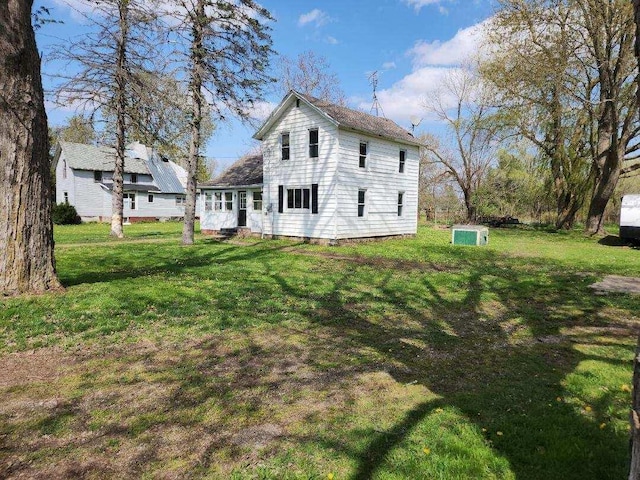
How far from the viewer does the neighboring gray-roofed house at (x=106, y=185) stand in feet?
119

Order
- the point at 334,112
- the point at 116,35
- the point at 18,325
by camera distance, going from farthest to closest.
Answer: the point at 334,112 → the point at 116,35 → the point at 18,325

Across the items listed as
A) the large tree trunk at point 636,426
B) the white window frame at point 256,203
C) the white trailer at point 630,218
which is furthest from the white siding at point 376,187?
the large tree trunk at point 636,426

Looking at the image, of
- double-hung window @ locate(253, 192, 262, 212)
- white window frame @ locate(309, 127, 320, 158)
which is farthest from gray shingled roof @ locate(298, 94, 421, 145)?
double-hung window @ locate(253, 192, 262, 212)

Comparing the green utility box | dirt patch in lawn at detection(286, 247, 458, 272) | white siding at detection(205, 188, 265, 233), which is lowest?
dirt patch in lawn at detection(286, 247, 458, 272)

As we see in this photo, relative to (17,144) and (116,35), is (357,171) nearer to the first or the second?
(116,35)

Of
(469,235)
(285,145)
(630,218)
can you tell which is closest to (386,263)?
(469,235)

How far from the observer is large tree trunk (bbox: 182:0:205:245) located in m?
15.2

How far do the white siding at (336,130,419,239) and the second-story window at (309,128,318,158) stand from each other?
4.86ft

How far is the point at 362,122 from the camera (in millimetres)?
20188

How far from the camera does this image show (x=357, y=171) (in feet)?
62.6

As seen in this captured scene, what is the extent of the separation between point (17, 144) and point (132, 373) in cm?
501

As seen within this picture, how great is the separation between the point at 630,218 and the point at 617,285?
11719 mm

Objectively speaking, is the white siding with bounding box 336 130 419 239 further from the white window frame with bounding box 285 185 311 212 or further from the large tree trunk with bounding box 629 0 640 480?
the large tree trunk with bounding box 629 0 640 480

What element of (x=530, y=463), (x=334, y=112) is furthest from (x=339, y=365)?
(x=334, y=112)
